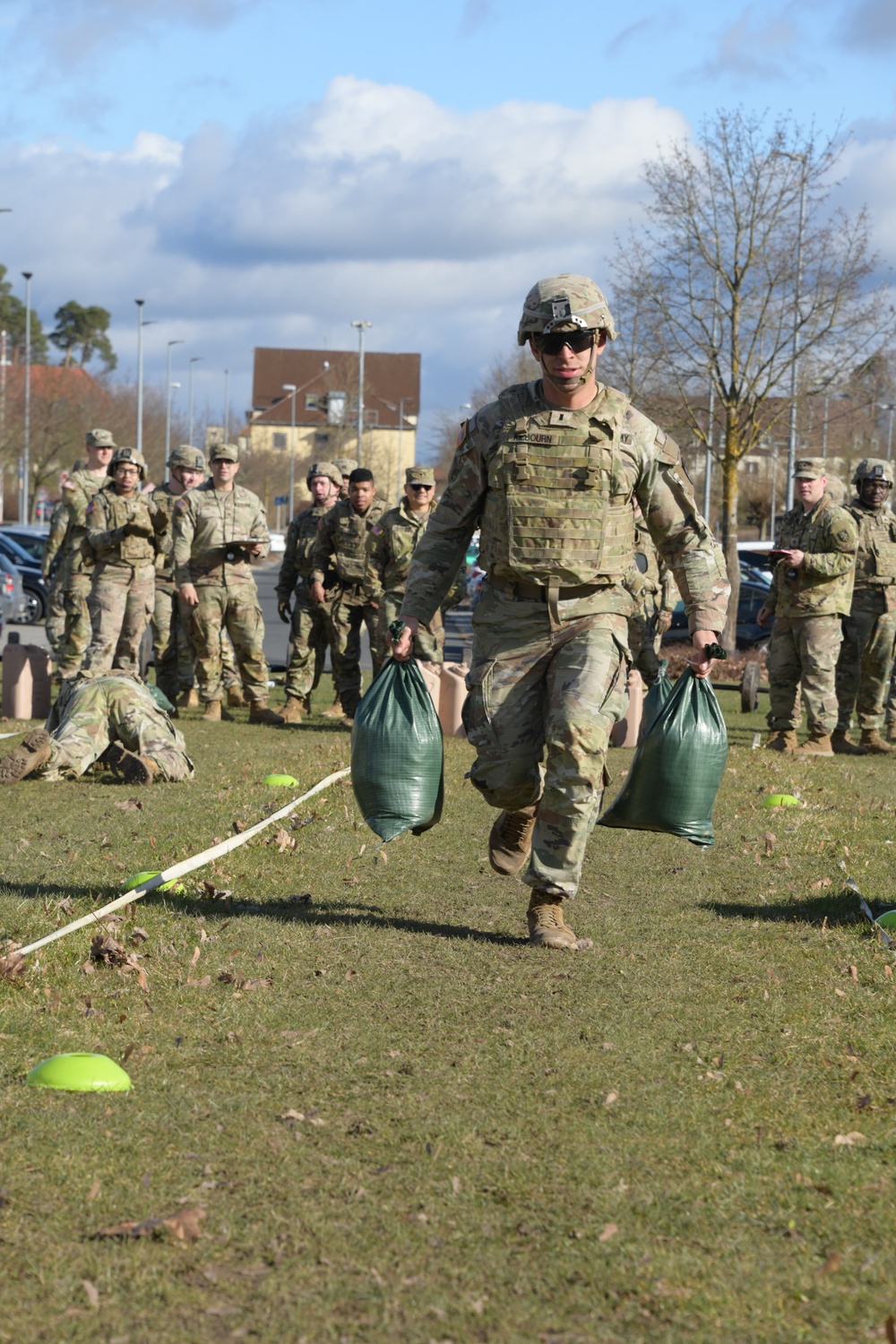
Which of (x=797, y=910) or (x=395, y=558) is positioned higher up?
(x=395, y=558)

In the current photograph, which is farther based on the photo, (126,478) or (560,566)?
(126,478)

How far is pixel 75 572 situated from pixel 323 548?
3175mm

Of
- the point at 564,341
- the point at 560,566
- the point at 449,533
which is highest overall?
the point at 564,341

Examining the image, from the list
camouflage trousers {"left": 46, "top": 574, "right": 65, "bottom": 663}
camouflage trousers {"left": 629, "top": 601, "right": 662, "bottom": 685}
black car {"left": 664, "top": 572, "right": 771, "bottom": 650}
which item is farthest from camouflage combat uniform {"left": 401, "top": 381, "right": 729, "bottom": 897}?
black car {"left": 664, "top": 572, "right": 771, "bottom": 650}

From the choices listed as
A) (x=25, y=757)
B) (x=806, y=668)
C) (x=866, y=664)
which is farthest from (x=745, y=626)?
(x=25, y=757)

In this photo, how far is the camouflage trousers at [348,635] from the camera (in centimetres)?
1505

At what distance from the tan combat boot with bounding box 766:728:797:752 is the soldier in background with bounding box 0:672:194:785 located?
5.62m

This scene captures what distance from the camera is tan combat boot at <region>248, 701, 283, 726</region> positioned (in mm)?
15012

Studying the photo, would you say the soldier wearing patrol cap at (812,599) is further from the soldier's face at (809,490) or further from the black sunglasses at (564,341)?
the black sunglasses at (564,341)

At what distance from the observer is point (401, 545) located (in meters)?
14.2

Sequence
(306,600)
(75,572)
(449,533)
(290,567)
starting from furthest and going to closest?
(75,572) → (290,567) → (306,600) → (449,533)

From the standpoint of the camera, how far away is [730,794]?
11.0 meters

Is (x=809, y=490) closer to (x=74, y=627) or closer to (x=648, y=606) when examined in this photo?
(x=648, y=606)

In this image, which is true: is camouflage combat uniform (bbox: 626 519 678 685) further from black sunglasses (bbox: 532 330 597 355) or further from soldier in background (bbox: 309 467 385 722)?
black sunglasses (bbox: 532 330 597 355)
